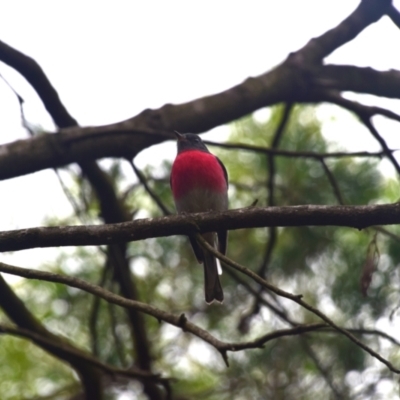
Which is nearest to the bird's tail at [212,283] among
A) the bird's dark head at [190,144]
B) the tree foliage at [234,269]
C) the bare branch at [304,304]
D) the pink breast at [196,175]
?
the tree foliage at [234,269]

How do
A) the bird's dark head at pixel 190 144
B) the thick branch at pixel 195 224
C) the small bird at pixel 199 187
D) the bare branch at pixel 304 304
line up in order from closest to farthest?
the bare branch at pixel 304 304 < the thick branch at pixel 195 224 < the small bird at pixel 199 187 < the bird's dark head at pixel 190 144

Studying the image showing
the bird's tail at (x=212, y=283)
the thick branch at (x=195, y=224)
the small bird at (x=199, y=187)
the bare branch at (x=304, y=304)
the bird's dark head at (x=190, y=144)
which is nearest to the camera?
the bare branch at (x=304, y=304)

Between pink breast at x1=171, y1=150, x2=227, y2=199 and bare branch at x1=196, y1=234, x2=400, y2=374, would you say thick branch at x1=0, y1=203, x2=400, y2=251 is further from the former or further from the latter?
pink breast at x1=171, y1=150, x2=227, y2=199

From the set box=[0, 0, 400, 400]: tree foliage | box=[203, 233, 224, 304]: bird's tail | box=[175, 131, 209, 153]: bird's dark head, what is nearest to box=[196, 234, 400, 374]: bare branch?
box=[0, 0, 400, 400]: tree foliage

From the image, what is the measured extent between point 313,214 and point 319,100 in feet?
7.17

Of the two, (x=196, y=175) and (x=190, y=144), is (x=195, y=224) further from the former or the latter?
(x=190, y=144)

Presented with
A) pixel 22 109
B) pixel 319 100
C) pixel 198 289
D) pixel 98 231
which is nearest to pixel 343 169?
pixel 319 100

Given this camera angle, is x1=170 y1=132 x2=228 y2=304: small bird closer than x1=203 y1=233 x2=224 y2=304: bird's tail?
No

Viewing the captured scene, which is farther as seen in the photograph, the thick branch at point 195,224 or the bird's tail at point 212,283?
the bird's tail at point 212,283

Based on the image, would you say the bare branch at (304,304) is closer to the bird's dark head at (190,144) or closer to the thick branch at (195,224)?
the thick branch at (195,224)

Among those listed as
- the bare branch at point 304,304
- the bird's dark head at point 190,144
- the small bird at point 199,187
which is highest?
the bird's dark head at point 190,144

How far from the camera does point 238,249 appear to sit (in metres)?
5.78

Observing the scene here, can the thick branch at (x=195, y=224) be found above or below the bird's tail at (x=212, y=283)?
below

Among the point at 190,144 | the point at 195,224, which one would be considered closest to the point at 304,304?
the point at 195,224
